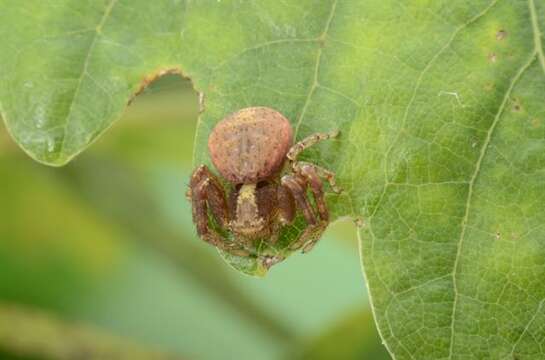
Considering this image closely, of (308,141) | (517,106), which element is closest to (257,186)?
(308,141)

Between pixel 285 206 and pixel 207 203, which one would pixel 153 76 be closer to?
pixel 207 203

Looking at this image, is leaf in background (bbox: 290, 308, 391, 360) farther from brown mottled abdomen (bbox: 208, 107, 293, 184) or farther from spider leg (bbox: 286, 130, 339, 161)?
spider leg (bbox: 286, 130, 339, 161)

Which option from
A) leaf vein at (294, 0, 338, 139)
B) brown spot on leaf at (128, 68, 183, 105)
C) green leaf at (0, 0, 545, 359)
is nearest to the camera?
green leaf at (0, 0, 545, 359)

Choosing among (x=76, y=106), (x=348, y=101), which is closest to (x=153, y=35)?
(x=76, y=106)

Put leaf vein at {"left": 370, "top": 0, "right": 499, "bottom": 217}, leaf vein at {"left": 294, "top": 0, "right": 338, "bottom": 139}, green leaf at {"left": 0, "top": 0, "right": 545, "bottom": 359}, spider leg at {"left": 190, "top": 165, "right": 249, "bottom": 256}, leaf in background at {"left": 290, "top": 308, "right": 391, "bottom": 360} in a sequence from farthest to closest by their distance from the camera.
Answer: leaf in background at {"left": 290, "top": 308, "right": 391, "bottom": 360} < spider leg at {"left": 190, "top": 165, "right": 249, "bottom": 256} < leaf vein at {"left": 294, "top": 0, "right": 338, "bottom": 139} < leaf vein at {"left": 370, "top": 0, "right": 499, "bottom": 217} < green leaf at {"left": 0, "top": 0, "right": 545, "bottom": 359}

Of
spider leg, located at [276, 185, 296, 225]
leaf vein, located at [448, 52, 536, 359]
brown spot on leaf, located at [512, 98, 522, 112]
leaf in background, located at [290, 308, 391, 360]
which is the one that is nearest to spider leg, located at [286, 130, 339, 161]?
spider leg, located at [276, 185, 296, 225]

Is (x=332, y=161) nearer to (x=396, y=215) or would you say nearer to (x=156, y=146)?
(x=396, y=215)

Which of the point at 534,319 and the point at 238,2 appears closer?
the point at 534,319
